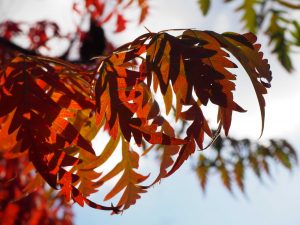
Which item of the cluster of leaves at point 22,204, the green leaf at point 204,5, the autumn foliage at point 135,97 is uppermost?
the green leaf at point 204,5

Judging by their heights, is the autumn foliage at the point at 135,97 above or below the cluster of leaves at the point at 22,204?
above

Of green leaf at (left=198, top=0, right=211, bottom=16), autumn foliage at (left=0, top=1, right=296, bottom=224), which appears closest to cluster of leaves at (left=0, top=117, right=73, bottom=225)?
green leaf at (left=198, top=0, right=211, bottom=16)

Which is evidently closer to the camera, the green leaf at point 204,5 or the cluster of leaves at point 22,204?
the green leaf at point 204,5

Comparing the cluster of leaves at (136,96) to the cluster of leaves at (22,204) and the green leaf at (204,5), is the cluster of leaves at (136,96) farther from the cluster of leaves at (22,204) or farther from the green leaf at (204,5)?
the cluster of leaves at (22,204)

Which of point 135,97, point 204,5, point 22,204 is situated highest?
point 204,5

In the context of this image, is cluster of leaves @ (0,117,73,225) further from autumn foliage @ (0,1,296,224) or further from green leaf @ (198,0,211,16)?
autumn foliage @ (0,1,296,224)

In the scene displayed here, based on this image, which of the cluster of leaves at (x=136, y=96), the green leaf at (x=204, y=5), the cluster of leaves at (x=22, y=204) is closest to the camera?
the cluster of leaves at (x=136, y=96)

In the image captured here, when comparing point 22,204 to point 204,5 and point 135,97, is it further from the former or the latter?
point 135,97

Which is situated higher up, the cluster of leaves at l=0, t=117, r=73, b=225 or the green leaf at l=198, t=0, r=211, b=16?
the green leaf at l=198, t=0, r=211, b=16

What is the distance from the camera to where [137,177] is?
2.25ft

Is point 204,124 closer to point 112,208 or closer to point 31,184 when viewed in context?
point 112,208

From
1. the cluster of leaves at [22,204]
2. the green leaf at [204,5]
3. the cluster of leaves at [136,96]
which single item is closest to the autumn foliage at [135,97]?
the cluster of leaves at [136,96]

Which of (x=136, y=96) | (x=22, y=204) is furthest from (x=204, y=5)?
(x=22, y=204)

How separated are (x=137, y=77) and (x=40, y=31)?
2164 mm
